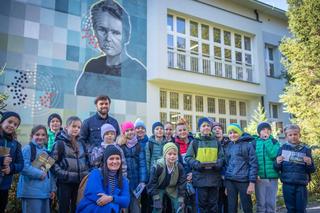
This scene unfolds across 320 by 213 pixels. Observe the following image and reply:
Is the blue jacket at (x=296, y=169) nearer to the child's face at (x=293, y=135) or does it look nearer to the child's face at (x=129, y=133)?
the child's face at (x=293, y=135)

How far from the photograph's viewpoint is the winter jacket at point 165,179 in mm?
5148

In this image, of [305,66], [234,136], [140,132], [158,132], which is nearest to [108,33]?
[140,132]

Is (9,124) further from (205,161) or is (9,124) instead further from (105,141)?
(205,161)

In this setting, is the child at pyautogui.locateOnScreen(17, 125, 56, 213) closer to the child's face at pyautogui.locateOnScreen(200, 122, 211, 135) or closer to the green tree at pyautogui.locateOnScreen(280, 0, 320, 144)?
the child's face at pyautogui.locateOnScreen(200, 122, 211, 135)

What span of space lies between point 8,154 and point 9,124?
42 cm

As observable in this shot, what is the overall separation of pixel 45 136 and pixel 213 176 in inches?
114

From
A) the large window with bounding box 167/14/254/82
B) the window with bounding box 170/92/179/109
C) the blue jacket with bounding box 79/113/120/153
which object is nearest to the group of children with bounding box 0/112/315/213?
the blue jacket with bounding box 79/113/120/153

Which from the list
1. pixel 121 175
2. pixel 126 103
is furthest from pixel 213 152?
pixel 126 103

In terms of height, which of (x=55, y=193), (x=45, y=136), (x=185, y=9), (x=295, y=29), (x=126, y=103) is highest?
(x=185, y=9)

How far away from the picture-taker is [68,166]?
15.8ft

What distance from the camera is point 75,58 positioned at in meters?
12.4

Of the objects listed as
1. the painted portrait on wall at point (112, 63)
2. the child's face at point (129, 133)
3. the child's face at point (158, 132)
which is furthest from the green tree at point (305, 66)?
the child's face at point (129, 133)

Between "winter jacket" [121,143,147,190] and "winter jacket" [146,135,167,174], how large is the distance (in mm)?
97

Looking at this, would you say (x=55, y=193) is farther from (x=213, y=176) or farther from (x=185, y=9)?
(x=185, y=9)
